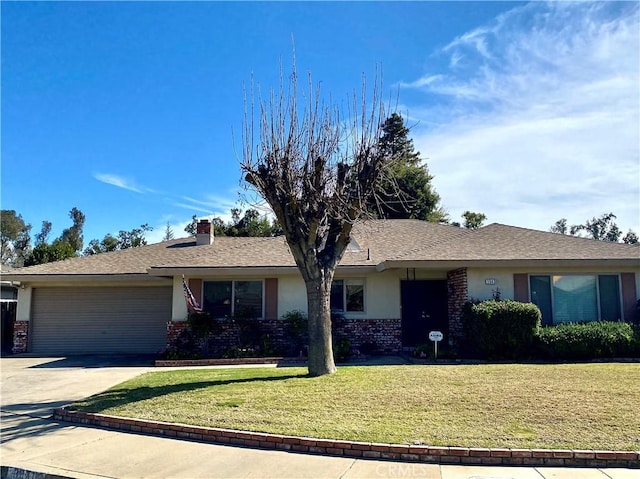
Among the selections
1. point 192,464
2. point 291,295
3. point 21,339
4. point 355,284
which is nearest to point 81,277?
point 21,339

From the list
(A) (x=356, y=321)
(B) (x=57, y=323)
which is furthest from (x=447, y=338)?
(B) (x=57, y=323)

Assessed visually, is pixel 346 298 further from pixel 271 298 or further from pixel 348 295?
pixel 271 298

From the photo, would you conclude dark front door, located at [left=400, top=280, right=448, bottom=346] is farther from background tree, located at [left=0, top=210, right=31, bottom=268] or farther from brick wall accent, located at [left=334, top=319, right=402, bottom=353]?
background tree, located at [left=0, top=210, right=31, bottom=268]

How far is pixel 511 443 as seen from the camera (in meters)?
5.90

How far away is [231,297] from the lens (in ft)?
51.7

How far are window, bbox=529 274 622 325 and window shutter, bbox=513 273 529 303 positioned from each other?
19 cm

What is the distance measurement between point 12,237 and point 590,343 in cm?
5790

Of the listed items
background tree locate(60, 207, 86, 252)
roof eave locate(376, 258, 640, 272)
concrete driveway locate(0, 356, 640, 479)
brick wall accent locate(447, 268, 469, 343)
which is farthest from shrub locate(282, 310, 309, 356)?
background tree locate(60, 207, 86, 252)

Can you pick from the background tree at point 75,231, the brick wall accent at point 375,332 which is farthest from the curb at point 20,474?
the background tree at point 75,231

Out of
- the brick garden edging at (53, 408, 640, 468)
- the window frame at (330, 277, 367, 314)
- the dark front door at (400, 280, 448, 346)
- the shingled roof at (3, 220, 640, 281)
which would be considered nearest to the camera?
the brick garden edging at (53, 408, 640, 468)

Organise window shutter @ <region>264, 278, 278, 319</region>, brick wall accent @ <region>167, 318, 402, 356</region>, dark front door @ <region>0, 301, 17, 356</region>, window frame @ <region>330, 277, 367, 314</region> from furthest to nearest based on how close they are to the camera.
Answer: dark front door @ <region>0, 301, 17, 356</region>
window frame @ <region>330, 277, 367, 314</region>
window shutter @ <region>264, 278, 278, 319</region>
brick wall accent @ <region>167, 318, 402, 356</region>

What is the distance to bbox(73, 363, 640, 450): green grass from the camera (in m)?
6.24

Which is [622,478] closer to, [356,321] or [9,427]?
[9,427]

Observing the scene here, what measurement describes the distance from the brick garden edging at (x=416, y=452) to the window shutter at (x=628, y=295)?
32.1ft
